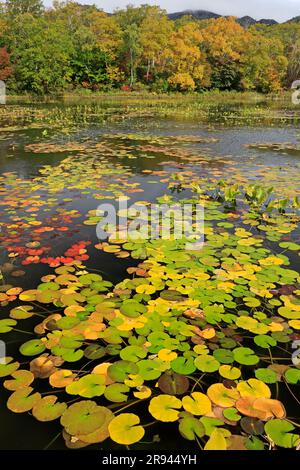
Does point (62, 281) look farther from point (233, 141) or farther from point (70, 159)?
point (233, 141)

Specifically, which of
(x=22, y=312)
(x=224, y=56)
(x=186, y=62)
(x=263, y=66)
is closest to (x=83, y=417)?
(x=22, y=312)

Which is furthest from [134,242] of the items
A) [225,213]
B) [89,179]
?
[89,179]

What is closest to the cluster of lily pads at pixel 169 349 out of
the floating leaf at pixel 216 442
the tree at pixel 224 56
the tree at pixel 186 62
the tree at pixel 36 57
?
the floating leaf at pixel 216 442

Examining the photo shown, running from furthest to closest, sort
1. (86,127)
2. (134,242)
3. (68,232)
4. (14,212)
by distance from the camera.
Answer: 1. (86,127)
2. (14,212)
3. (68,232)
4. (134,242)

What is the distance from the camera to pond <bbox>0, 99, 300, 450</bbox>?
5.77ft

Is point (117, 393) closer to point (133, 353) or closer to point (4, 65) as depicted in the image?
point (133, 353)

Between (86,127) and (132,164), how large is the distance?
6580mm

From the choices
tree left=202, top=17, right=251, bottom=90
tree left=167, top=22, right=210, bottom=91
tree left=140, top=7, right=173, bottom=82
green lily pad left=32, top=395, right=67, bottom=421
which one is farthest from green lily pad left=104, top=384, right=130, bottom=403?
tree left=202, top=17, right=251, bottom=90

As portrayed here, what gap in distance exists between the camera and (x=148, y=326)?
246 centimetres

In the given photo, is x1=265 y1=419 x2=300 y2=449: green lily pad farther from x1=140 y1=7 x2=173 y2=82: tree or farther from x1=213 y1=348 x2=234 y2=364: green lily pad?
x1=140 y1=7 x2=173 y2=82: tree

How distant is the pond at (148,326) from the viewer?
1.76 meters

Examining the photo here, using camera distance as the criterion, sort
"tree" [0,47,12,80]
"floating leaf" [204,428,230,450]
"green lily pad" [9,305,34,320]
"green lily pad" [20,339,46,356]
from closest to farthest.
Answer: "floating leaf" [204,428,230,450] < "green lily pad" [20,339,46,356] < "green lily pad" [9,305,34,320] < "tree" [0,47,12,80]

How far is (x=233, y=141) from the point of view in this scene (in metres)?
11.1

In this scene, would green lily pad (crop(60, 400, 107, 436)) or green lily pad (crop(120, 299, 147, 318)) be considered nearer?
green lily pad (crop(60, 400, 107, 436))
